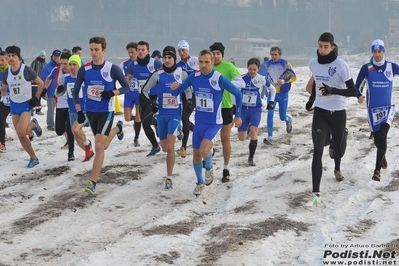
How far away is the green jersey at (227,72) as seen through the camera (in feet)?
32.1

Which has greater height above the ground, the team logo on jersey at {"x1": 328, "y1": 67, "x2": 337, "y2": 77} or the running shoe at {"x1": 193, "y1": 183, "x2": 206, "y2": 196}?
the team logo on jersey at {"x1": 328, "y1": 67, "x2": 337, "y2": 77}

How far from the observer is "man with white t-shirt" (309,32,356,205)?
7855mm

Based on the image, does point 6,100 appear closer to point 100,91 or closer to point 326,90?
point 100,91

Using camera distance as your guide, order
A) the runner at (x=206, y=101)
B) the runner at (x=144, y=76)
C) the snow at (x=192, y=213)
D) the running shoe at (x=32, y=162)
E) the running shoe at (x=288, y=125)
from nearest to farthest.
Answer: the snow at (x=192, y=213), the runner at (x=206, y=101), the running shoe at (x=32, y=162), the runner at (x=144, y=76), the running shoe at (x=288, y=125)

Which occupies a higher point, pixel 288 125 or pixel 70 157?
pixel 288 125

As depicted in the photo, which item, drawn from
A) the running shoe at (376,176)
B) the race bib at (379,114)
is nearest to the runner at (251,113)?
the race bib at (379,114)

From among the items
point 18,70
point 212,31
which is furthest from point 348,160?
point 212,31

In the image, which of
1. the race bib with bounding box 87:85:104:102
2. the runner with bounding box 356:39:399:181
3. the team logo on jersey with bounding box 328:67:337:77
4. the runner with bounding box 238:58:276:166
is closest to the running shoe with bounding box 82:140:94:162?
the race bib with bounding box 87:85:104:102

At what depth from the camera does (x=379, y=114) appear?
946cm

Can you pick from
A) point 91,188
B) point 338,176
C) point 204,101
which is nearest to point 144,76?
point 204,101

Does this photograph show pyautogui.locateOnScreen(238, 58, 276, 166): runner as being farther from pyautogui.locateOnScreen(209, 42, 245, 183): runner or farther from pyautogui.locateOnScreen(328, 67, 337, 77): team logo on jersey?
pyautogui.locateOnScreen(328, 67, 337, 77): team logo on jersey

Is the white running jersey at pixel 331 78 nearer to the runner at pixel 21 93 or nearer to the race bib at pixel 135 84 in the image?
the race bib at pixel 135 84

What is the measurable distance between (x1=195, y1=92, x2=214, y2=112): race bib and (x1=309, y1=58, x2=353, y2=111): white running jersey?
4.73 ft

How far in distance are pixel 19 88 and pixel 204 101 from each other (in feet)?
12.7
